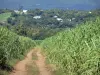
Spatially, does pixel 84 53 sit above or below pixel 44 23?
above

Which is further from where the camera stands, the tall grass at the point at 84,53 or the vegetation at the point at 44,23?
the vegetation at the point at 44,23

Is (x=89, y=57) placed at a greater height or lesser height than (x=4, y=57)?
greater

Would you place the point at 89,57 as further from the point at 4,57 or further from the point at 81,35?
the point at 4,57

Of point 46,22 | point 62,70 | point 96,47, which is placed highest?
point 96,47

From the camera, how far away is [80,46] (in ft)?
56.3

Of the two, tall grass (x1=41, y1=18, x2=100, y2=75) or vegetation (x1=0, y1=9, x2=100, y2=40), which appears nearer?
tall grass (x1=41, y1=18, x2=100, y2=75)

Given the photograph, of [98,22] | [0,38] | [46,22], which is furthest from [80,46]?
[46,22]

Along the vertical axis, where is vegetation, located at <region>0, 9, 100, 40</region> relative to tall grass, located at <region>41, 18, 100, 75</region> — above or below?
below

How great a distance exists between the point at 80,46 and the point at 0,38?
6227 millimetres

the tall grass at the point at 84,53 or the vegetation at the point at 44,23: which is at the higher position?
the tall grass at the point at 84,53

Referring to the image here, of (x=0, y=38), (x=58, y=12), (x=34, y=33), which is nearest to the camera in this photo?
(x=0, y=38)

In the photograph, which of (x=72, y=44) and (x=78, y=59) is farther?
(x=72, y=44)

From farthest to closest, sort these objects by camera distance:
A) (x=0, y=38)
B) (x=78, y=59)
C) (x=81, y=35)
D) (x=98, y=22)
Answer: (x=0, y=38) < (x=98, y=22) < (x=81, y=35) < (x=78, y=59)

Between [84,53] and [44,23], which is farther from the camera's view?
[44,23]
